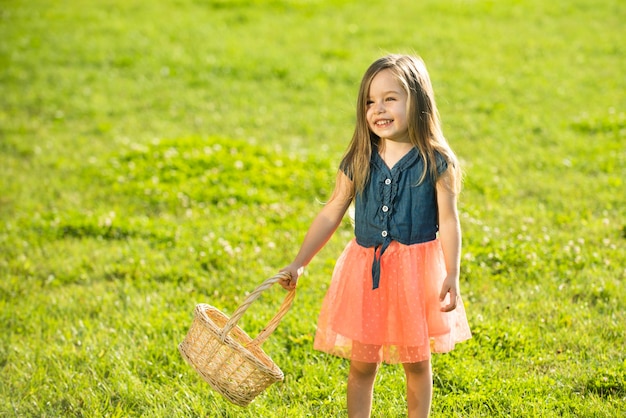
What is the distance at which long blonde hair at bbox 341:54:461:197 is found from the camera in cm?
363

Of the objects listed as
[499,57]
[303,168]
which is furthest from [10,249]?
[499,57]

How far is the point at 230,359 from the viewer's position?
12.1 ft

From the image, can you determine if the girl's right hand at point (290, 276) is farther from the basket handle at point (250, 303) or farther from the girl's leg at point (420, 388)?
the girl's leg at point (420, 388)

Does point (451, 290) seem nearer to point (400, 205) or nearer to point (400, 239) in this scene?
point (400, 239)

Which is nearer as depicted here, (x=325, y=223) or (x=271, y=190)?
(x=325, y=223)

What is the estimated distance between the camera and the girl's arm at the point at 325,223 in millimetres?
3877

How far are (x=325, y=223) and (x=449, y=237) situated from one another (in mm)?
709

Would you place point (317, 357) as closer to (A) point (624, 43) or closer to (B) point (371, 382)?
(B) point (371, 382)

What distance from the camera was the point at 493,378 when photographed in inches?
173

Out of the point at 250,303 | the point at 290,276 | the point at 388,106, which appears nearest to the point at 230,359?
the point at 250,303

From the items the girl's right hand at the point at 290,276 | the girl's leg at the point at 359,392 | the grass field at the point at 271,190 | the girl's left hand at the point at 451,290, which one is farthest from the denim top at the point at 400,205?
the grass field at the point at 271,190

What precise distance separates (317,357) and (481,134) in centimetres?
556

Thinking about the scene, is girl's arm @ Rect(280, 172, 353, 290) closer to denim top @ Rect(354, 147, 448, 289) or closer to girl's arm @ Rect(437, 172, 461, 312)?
denim top @ Rect(354, 147, 448, 289)

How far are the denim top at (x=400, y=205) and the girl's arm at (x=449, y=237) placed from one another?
0.24 ft
